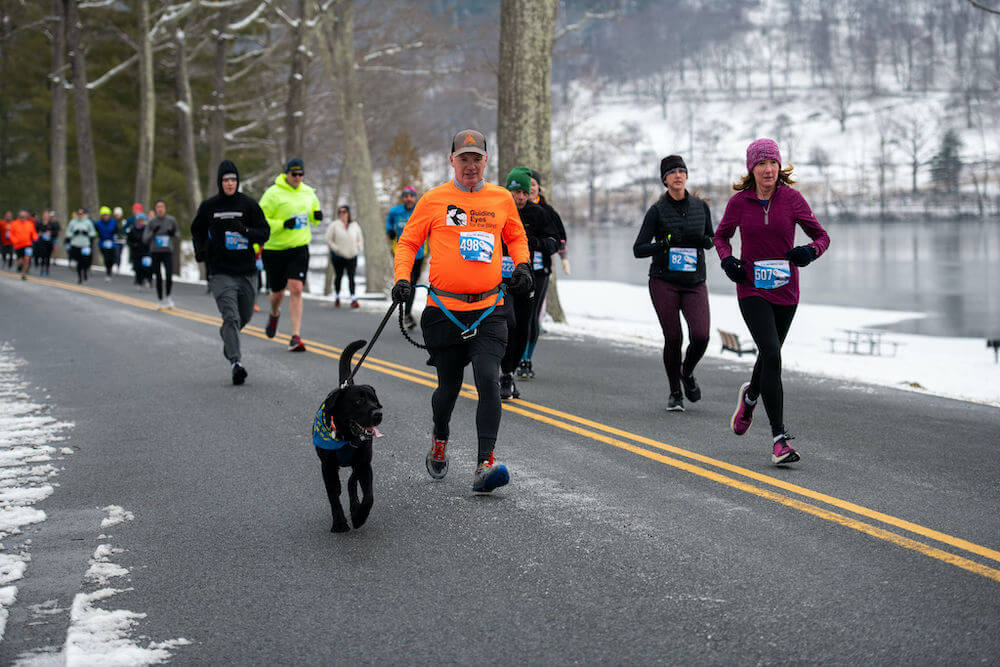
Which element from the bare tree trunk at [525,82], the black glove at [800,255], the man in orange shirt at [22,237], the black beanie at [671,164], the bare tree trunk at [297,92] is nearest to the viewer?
the black glove at [800,255]

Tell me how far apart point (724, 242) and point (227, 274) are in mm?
5655

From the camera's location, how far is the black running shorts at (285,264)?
505 inches

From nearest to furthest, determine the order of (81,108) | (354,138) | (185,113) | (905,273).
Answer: (354,138), (185,113), (81,108), (905,273)

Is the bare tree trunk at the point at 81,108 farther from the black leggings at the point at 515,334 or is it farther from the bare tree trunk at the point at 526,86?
the black leggings at the point at 515,334

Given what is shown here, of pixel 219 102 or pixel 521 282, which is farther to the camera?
pixel 219 102

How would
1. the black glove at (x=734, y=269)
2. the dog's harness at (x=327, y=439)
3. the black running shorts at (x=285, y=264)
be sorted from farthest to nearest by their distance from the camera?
the black running shorts at (x=285, y=264) → the black glove at (x=734, y=269) → the dog's harness at (x=327, y=439)

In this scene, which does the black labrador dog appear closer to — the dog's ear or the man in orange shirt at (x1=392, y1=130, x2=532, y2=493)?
the dog's ear

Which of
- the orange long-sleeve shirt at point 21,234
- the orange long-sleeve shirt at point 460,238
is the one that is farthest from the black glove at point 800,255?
the orange long-sleeve shirt at point 21,234

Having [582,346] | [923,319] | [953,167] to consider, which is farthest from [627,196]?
[582,346]

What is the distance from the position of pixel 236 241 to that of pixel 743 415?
224 inches

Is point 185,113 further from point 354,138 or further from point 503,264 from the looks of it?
point 503,264

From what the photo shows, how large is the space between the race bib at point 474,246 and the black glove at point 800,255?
2.04m

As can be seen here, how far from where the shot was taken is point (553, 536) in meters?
5.48

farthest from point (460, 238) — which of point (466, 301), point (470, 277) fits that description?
point (466, 301)
